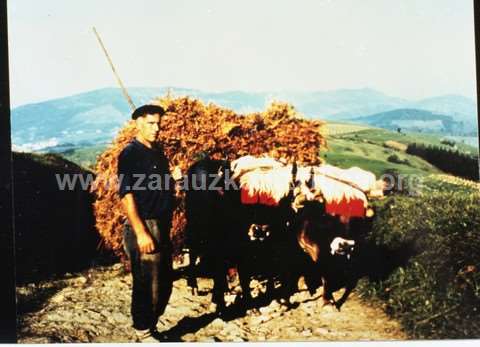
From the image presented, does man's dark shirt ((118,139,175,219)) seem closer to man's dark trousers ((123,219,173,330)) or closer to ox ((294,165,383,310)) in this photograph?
man's dark trousers ((123,219,173,330))

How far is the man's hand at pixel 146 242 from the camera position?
13.0ft

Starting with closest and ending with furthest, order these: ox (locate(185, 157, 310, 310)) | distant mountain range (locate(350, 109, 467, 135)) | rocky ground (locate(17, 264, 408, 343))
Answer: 1. rocky ground (locate(17, 264, 408, 343))
2. ox (locate(185, 157, 310, 310))
3. distant mountain range (locate(350, 109, 467, 135))

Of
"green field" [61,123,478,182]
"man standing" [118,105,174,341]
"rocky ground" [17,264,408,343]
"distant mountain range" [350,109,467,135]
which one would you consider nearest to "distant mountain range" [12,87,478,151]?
"distant mountain range" [350,109,467,135]

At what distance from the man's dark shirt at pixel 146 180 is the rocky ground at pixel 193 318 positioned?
0.63 m

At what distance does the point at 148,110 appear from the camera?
406 centimetres

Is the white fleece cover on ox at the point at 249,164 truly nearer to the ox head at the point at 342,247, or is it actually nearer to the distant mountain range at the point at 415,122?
the ox head at the point at 342,247

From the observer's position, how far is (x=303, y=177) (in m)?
4.11

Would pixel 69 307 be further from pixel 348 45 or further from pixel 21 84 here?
pixel 348 45

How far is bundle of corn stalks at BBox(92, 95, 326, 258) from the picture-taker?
4074 millimetres

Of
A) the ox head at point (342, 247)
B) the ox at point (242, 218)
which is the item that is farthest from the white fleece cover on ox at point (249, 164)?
the ox head at point (342, 247)

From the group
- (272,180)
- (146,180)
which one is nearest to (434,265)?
(272,180)

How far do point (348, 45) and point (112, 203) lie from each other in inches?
95.7

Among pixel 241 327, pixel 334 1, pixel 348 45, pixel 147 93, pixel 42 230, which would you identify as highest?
pixel 334 1

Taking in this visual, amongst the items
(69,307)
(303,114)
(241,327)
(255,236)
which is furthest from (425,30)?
(69,307)
